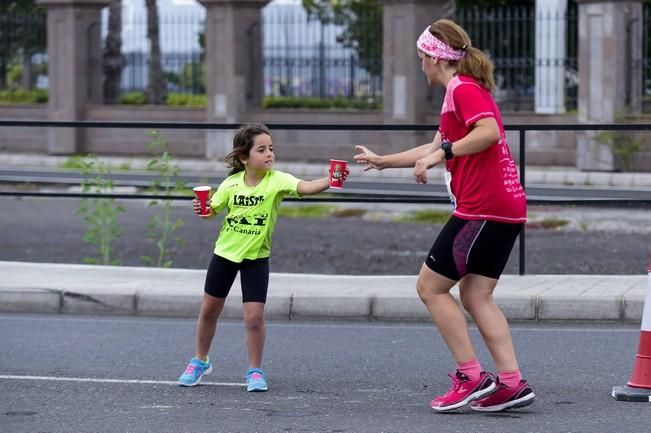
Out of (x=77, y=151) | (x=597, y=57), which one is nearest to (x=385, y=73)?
(x=597, y=57)

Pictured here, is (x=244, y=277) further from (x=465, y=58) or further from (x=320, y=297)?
(x=320, y=297)

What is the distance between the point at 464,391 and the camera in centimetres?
693

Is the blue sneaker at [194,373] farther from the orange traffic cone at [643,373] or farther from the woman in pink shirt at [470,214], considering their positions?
the orange traffic cone at [643,373]

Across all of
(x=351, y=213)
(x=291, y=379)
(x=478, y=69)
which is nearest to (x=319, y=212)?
(x=351, y=213)

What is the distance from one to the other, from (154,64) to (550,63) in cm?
957

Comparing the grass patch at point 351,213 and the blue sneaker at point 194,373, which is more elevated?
the grass patch at point 351,213

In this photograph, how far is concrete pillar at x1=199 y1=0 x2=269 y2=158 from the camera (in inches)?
1091

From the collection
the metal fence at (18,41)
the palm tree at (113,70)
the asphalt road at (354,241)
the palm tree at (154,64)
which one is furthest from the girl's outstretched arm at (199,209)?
the metal fence at (18,41)

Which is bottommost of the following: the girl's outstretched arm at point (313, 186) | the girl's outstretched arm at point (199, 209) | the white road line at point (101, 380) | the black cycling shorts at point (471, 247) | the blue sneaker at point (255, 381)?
the white road line at point (101, 380)

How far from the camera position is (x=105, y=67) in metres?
31.6

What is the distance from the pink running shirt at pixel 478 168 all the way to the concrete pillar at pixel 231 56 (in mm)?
20816

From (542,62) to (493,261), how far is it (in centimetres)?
1948

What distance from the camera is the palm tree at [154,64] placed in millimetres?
31092

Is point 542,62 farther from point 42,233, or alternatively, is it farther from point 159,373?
point 159,373
